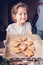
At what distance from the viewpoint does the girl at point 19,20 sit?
221 centimetres

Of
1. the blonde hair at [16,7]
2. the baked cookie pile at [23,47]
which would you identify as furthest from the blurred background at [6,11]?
the baked cookie pile at [23,47]

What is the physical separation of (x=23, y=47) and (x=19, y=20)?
0.98ft

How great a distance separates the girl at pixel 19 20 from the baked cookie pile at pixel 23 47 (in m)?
0.13

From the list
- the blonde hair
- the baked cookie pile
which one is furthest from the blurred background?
the baked cookie pile

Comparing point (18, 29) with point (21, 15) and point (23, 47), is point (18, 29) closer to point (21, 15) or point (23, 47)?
point (21, 15)

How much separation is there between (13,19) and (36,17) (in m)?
0.19

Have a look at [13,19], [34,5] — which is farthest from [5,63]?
[34,5]

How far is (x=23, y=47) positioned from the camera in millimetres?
2049

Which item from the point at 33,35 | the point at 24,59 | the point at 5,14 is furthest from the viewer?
the point at 5,14

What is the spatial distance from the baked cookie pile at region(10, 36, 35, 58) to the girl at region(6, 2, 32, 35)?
5.1 inches

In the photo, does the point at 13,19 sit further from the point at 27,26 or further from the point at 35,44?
the point at 35,44

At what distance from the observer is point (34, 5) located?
2.33m

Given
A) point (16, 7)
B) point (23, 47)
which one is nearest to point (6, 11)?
point (16, 7)

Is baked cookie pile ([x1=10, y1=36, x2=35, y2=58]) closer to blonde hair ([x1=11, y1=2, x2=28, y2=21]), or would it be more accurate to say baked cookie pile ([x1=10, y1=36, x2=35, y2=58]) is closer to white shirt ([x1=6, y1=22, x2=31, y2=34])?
white shirt ([x1=6, y1=22, x2=31, y2=34])
